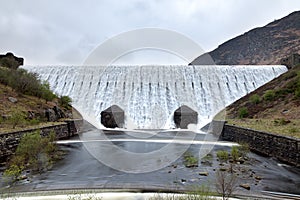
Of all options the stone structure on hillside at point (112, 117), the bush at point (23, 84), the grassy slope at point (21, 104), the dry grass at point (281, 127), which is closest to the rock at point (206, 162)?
the dry grass at point (281, 127)

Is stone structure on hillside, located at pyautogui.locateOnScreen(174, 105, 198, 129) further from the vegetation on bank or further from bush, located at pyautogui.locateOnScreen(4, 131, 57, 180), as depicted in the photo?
bush, located at pyautogui.locateOnScreen(4, 131, 57, 180)

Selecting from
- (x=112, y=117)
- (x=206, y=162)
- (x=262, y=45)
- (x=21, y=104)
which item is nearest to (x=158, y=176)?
(x=206, y=162)

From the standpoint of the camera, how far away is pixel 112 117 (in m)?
28.0

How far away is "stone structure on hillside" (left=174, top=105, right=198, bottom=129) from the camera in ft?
90.1

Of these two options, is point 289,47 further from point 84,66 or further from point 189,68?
point 84,66

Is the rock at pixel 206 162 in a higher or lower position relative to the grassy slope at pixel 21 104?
lower

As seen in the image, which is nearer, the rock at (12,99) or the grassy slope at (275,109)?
the grassy slope at (275,109)

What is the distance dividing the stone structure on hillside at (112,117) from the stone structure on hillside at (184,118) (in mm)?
5628

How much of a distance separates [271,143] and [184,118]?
52.8 ft

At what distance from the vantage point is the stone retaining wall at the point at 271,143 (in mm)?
10234

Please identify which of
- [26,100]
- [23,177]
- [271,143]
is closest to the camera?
[23,177]

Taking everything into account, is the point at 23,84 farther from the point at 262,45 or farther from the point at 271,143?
the point at 262,45

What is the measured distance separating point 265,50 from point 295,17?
19.2 meters

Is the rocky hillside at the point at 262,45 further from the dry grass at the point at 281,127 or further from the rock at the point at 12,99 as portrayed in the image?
the rock at the point at 12,99
